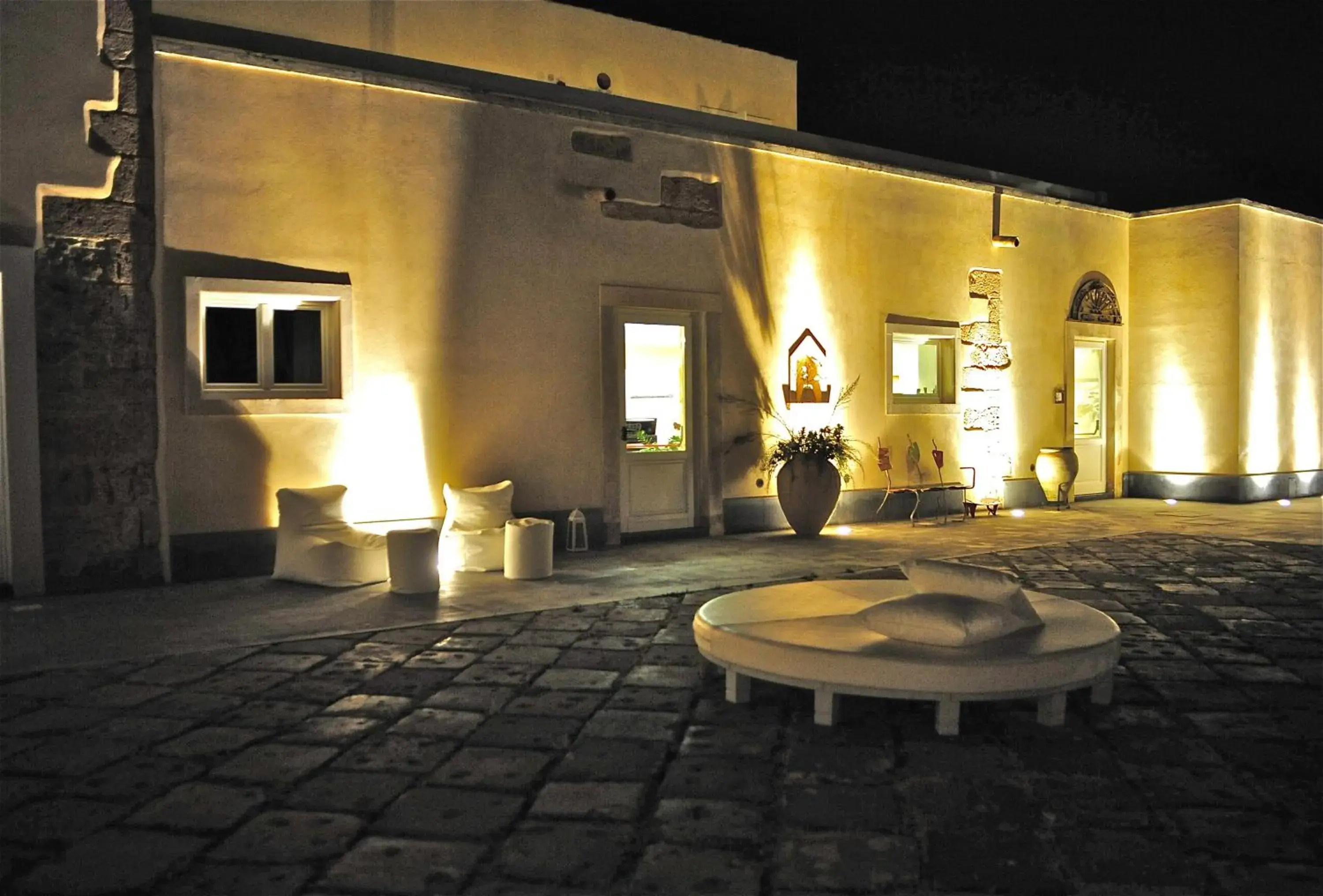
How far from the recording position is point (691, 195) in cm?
886

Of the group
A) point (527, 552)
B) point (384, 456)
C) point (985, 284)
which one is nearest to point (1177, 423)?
point (985, 284)

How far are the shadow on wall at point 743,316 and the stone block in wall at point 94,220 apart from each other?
4680 millimetres

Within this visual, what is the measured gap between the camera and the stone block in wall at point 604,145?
26.9 feet

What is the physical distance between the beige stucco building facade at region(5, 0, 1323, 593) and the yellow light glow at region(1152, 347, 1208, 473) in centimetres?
3

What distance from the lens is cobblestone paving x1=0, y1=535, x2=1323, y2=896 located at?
8.26 ft


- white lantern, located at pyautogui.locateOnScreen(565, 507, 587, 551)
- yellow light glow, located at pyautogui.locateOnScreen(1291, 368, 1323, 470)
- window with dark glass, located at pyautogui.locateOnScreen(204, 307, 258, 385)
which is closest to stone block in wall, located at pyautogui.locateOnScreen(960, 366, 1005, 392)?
yellow light glow, located at pyautogui.locateOnScreen(1291, 368, 1323, 470)

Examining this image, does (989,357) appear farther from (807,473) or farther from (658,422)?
(658,422)

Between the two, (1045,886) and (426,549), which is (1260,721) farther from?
(426,549)

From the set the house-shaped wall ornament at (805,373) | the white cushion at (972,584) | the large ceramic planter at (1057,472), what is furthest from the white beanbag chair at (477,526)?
the large ceramic planter at (1057,472)

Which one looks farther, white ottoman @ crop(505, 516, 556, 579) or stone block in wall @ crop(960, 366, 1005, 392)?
stone block in wall @ crop(960, 366, 1005, 392)

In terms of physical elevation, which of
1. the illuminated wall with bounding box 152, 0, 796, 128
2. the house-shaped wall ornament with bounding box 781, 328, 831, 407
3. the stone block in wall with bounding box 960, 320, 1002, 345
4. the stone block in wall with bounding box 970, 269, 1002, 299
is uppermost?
the illuminated wall with bounding box 152, 0, 796, 128

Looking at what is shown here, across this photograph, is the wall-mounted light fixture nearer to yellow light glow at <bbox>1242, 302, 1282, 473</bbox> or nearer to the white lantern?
yellow light glow at <bbox>1242, 302, 1282, 473</bbox>

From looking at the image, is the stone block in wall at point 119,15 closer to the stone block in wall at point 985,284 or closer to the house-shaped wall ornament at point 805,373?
the house-shaped wall ornament at point 805,373

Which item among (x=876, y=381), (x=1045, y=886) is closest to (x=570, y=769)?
(x=1045, y=886)
